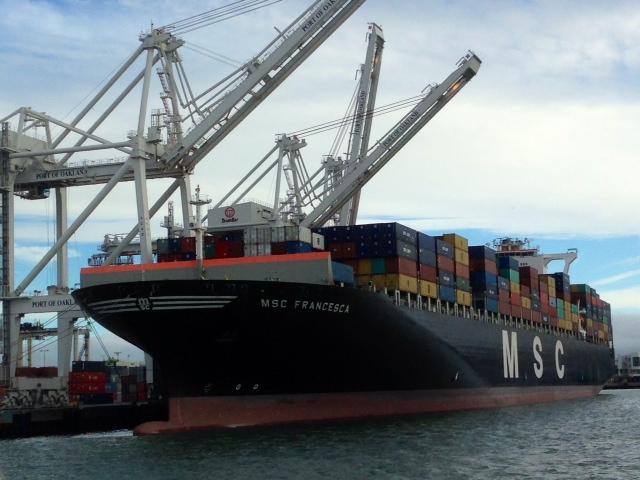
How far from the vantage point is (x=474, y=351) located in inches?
1554

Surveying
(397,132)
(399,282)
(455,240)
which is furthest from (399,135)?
(399,282)

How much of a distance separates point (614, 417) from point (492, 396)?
5748 millimetres

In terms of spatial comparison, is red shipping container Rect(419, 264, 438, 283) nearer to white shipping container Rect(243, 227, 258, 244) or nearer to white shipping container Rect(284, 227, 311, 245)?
white shipping container Rect(284, 227, 311, 245)

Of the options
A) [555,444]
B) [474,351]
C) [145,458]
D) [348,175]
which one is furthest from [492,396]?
[145,458]

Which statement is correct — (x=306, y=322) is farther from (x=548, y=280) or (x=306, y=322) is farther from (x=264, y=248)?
(x=548, y=280)

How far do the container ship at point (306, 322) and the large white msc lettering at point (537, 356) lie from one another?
24.7 ft

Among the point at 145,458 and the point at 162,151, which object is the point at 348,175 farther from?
the point at 145,458

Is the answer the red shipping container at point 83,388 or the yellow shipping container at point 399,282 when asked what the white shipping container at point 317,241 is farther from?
the red shipping container at point 83,388

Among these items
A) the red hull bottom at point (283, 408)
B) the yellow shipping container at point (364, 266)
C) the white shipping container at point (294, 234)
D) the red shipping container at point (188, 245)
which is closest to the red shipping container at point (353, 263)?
the yellow shipping container at point (364, 266)

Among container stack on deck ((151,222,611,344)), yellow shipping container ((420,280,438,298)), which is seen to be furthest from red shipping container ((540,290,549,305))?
yellow shipping container ((420,280,438,298))

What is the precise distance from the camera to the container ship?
91.2 ft

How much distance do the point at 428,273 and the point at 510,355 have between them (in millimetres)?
10751

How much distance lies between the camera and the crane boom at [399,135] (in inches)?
1626

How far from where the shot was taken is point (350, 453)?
23.2 meters
